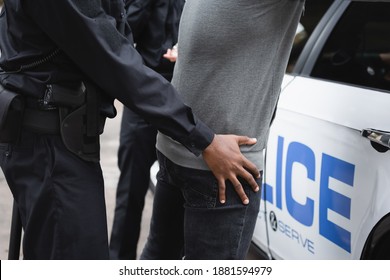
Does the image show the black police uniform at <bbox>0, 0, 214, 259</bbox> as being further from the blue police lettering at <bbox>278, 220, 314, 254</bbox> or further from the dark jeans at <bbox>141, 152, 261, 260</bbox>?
the blue police lettering at <bbox>278, 220, 314, 254</bbox>

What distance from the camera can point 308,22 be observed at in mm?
3137

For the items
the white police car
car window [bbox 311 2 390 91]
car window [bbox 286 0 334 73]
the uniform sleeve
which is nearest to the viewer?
the uniform sleeve

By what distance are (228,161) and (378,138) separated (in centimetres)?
66

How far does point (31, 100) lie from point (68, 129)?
130 millimetres

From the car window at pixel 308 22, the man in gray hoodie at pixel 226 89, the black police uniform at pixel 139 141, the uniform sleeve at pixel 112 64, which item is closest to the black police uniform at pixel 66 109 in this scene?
the uniform sleeve at pixel 112 64

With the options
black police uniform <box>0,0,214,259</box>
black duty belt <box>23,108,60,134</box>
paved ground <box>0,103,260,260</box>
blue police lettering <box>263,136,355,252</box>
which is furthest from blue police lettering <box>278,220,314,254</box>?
black duty belt <box>23,108,60,134</box>

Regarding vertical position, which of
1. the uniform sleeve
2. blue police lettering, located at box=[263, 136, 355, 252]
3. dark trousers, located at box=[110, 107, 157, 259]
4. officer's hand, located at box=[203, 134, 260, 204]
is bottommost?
dark trousers, located at box=[110, 107, 157, 259]

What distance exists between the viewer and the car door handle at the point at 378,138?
82.2 inches

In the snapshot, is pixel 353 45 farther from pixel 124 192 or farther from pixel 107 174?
pixel 107 174

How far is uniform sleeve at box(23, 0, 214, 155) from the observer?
5.16 feet

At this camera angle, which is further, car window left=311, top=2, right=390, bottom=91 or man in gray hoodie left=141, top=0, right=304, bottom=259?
car window left=311, top=2, right=390, bottom=91

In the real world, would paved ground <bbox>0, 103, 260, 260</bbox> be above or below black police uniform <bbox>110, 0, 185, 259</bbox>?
below

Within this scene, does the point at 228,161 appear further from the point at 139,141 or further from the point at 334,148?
the point at 139,141

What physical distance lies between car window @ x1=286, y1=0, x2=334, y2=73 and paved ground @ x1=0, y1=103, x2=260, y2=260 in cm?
106
